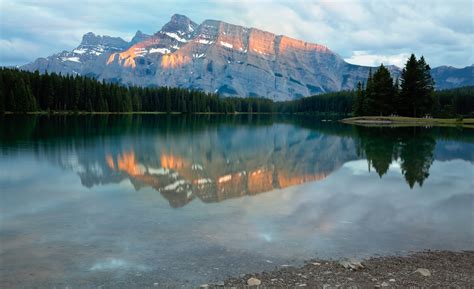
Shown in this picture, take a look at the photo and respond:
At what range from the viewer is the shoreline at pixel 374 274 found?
1291 centimetres

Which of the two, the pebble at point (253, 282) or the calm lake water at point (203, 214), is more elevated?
the pebble at point (253, 282)

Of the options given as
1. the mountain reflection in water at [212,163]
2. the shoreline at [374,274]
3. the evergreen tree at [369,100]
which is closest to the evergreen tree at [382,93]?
the evergreen tree at [369,100]

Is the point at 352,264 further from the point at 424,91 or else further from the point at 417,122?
the point at 424,91

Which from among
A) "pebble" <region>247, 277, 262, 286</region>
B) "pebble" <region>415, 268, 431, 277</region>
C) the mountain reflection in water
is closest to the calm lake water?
the mountain reflection in water

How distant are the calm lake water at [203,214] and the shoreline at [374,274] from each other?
0.87 meters

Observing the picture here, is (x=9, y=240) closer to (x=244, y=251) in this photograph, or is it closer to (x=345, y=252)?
(x=244, y=251)

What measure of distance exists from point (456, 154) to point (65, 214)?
46226 millimetres

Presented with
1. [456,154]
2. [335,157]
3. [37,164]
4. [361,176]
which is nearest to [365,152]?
[335,157]

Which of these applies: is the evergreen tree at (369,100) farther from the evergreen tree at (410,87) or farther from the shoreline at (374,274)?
the shoreline at (374,274)

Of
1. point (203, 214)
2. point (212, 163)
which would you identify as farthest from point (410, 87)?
point (203, 214)

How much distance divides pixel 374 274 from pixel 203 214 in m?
10.4

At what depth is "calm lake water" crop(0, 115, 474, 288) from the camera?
14.9 meters

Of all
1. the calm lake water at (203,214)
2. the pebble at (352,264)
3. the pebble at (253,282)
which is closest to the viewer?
the pebble at (253,282)

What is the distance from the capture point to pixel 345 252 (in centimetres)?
1655
